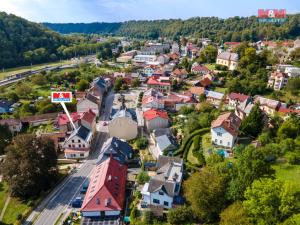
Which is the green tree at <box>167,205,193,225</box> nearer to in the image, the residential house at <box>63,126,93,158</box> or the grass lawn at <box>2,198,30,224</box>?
the grass lawn at <box>2,198,30,224</box>

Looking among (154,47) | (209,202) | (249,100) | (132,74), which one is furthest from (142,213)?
(154,47)

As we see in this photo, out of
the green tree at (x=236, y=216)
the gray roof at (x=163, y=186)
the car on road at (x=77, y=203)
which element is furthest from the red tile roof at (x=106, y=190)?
the green tree at (x=236, y=216)

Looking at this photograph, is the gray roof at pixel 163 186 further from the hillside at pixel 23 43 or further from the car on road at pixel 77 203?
the hillside at pixel 23 43

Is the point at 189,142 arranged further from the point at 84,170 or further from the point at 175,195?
the point at 84,170

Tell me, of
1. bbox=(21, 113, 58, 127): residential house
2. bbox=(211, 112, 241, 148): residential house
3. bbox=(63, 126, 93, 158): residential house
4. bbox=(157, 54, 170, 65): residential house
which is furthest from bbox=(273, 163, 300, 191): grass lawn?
bbox=(157, 54, 170, 65): residential house

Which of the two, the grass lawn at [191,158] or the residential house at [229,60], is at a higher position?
the residential house at [229,60]

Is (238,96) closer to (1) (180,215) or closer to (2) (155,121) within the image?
(2) (155,121)

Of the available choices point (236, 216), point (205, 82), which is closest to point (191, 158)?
point (236, 216)
